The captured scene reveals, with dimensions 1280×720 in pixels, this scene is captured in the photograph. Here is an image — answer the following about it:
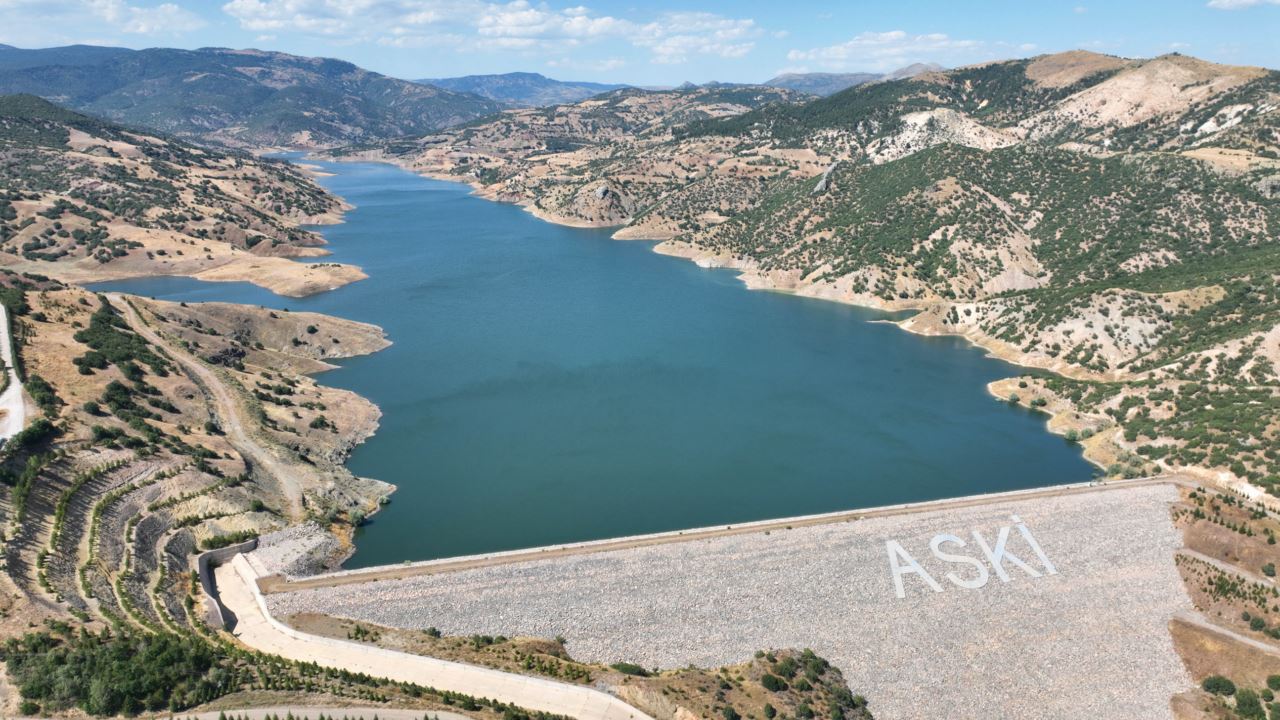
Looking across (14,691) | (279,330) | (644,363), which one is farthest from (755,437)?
(279,330)

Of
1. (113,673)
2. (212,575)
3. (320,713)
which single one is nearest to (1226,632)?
(320,713)

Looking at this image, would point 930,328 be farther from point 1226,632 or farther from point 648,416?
point 1226,632

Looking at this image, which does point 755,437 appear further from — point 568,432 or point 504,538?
point 504,538

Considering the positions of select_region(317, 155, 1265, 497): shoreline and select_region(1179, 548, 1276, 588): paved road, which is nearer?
select_region(1179, 548, 1276, 588): paved road

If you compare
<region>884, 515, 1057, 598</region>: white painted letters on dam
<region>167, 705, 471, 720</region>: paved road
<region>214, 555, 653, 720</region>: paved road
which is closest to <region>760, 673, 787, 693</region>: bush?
<region>214, 555, 653, 720</region>: paved road

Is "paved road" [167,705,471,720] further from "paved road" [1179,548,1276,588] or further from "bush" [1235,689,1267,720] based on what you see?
"paved road" [1179,548,1276,588]
